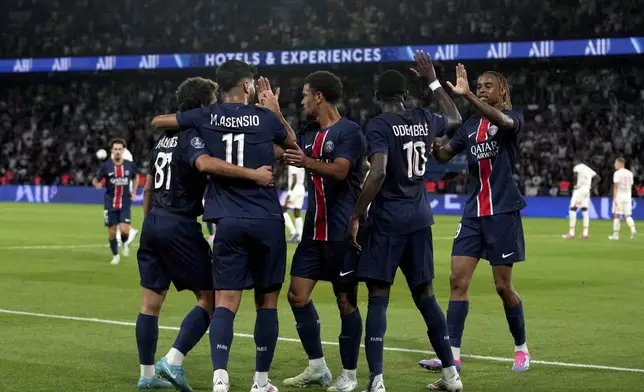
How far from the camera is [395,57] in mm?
43250

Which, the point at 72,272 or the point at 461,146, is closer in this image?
the point at 461,146

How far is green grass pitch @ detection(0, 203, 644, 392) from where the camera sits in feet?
27.8

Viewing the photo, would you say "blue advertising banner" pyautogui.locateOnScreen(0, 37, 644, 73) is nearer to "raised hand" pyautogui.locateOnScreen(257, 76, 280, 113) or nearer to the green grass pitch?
the green grass pitch

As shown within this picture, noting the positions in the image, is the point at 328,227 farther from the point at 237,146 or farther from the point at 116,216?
the point at 116,216

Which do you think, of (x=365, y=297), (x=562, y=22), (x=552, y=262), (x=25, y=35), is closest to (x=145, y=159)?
(x=25, y=35)

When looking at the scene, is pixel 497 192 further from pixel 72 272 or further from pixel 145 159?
pixel 145 159

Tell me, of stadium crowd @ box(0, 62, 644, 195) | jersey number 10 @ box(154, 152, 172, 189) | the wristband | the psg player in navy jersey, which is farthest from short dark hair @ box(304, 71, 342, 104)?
stadium crowd @ box(0, 62, 644, 195)

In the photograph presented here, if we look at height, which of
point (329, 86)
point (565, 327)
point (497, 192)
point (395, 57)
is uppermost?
point (395, 57)

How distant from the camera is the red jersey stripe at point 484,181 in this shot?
8.95 meters

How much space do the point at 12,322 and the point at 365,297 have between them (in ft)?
15.0

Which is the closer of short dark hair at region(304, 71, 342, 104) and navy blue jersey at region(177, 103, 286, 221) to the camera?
navy blue jersey at region(177, 103, 286, 221)

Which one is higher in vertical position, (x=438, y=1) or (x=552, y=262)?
(x=438, y=1)

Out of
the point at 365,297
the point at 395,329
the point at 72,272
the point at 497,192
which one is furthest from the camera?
the point at 72,272

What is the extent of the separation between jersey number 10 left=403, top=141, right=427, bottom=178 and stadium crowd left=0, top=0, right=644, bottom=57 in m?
33.3
